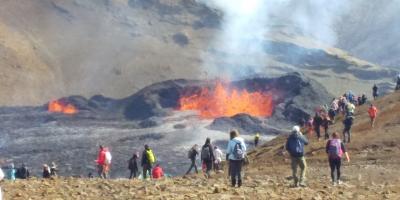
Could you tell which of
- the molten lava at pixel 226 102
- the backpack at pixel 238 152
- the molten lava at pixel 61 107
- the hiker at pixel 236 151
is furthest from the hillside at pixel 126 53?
the backpack at pixel 238 152

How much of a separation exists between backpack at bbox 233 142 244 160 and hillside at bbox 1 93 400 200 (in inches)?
35.4

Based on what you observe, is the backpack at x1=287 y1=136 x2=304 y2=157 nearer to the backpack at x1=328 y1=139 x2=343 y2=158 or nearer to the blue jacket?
the blue jacket

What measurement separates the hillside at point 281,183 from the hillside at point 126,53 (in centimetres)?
11086

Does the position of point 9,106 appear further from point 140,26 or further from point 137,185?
point 137,185

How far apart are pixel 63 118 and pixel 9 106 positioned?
27.5 metres

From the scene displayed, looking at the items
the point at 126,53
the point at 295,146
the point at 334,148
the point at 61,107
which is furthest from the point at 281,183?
the point at 126,53

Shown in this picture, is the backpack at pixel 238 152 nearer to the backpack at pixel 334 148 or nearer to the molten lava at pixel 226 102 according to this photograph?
the backpack at pixel 334 148

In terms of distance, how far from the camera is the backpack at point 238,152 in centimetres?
1861

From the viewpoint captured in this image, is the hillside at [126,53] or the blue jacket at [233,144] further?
the hillside at [126,53]

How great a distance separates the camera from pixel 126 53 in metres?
167

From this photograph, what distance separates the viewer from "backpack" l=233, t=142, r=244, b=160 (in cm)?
1861

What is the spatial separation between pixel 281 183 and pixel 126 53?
147 meters

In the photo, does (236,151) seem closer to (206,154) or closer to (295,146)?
(295,146)

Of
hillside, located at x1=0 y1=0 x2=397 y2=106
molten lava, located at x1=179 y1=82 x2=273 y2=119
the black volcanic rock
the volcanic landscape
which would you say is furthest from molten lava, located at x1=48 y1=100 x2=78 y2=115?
the black volcanic rock
